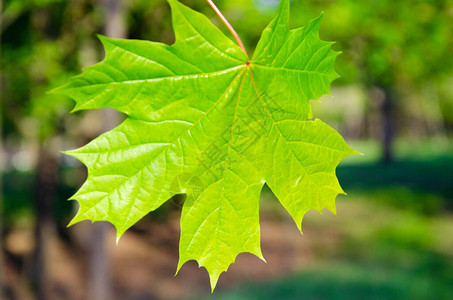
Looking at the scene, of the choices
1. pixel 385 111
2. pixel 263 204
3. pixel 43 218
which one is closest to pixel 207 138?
pixel 43 218

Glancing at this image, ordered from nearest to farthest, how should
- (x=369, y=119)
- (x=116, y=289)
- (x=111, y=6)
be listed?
1. (x=111, y=6)
2. (x=116, y=289)
3. (x=369, y=119)

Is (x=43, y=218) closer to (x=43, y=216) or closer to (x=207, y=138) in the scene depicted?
(x=43, y=216)

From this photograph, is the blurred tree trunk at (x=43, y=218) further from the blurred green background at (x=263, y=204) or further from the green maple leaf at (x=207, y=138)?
the green maple leaf at (x=207, y=138)

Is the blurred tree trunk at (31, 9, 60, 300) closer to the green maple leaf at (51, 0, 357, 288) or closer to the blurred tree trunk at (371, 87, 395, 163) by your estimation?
the green maple leaf at (51, 0, 357, 288)

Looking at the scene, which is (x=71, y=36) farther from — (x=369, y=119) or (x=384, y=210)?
(x=369, y=119)

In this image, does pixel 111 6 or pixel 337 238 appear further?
pixel 337 238

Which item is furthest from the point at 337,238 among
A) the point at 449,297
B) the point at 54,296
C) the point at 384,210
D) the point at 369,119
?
the point at 369,119
